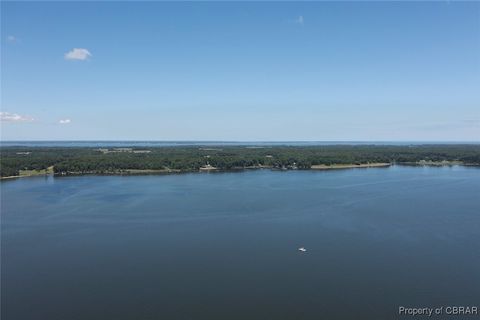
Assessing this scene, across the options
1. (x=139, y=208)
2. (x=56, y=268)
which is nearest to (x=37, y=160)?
(x=139, y=208)

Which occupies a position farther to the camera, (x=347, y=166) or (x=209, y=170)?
(x=347, y=166)

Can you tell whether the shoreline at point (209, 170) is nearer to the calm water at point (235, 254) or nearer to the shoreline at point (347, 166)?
the shoreline at point (347, 166)

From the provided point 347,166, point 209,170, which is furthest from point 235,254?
point 347,166

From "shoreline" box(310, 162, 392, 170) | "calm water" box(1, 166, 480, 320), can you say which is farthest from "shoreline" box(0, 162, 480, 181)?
"calm water" box(1, 166, 480, 320)

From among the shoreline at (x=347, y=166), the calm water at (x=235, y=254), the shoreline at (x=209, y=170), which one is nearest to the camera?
the calm water at (x=235, y=254)

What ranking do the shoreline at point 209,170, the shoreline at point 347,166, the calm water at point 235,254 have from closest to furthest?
the calm water at point 235,254 → the shoreline at point 209,170 → the shoreline at point 347,166

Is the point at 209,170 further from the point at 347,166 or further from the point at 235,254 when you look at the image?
the point at 235,254

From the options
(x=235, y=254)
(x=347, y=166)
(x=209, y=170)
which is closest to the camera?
(x=235, y=254)

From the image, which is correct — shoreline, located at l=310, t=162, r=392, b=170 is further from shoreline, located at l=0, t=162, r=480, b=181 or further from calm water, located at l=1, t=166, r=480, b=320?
calm water, located at l=1, t=166, r=480, b=320

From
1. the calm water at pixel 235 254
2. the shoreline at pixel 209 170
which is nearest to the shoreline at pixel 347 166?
the shoreline at pixel 209 170

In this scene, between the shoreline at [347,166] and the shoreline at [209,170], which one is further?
the shoreline at [347,166]
